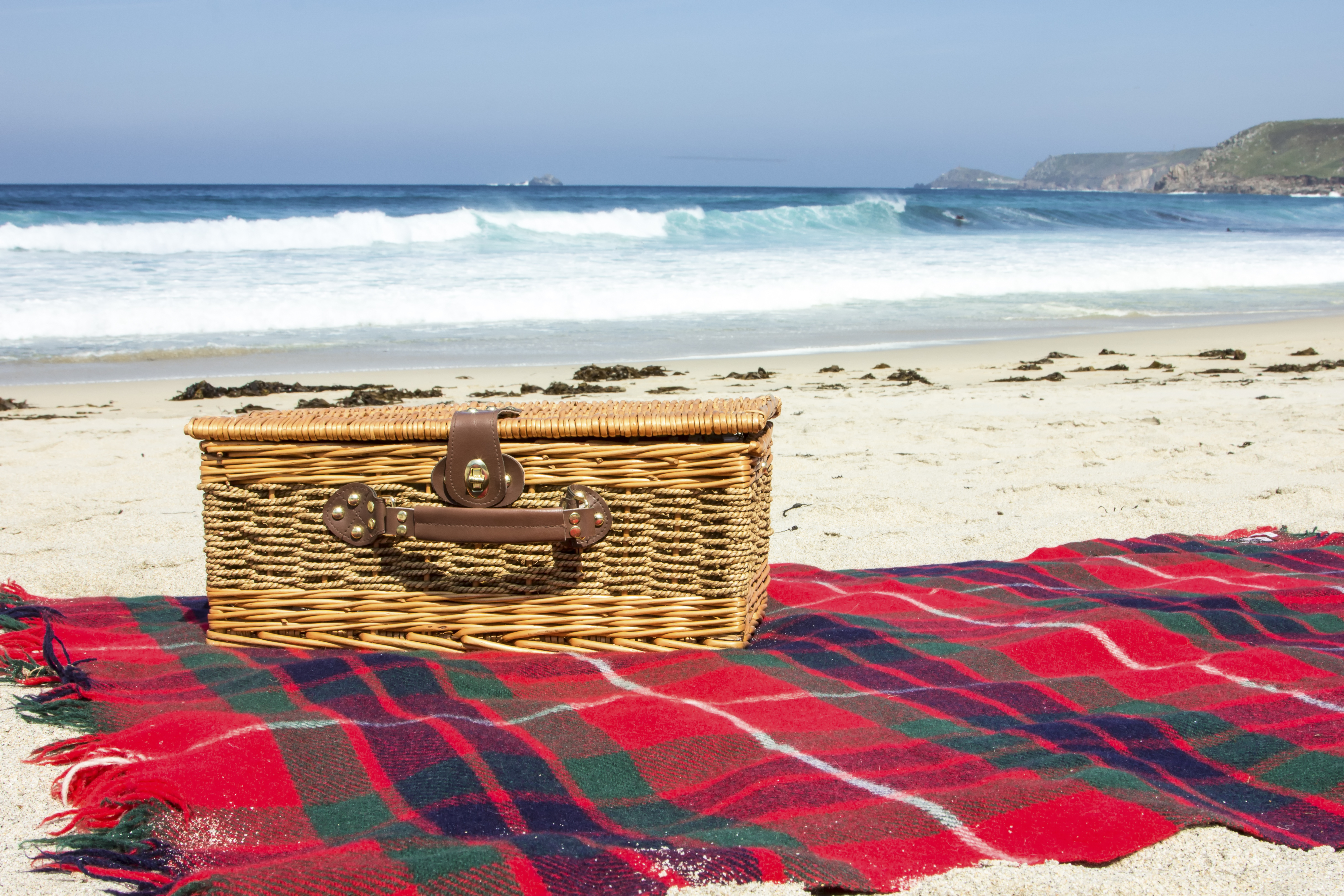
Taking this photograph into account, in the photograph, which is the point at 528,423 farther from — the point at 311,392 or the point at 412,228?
the point at 412,228

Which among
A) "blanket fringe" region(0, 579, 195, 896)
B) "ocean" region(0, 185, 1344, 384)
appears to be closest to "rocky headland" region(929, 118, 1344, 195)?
"ocean" region(0, 185, 1344, 384)

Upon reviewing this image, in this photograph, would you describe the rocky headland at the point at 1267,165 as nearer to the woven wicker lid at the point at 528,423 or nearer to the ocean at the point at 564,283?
the ocean at the point at 564,283

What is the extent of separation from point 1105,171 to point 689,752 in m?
136

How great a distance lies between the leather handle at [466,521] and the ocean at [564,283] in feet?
19.8

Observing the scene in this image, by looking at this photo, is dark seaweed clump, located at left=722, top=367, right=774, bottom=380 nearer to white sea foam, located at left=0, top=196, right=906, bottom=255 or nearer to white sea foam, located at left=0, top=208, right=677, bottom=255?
white sea foam, located at left=0, top=208, right=677, bottom=255

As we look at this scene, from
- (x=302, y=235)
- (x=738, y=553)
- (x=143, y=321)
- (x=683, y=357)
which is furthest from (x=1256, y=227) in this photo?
(x=738, y=553)

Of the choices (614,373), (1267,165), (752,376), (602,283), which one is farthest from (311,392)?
(1267,165)

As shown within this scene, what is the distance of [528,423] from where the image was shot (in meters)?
2.03

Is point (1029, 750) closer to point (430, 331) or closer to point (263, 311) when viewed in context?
point (430, 331)

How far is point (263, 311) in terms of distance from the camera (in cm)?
1067

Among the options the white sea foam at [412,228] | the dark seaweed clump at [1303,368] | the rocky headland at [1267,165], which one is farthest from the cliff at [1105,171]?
the dark seaweed clump at [1303,368]

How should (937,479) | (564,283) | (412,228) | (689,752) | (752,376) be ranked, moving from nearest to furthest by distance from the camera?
(689,752), (937,479), (752,376), (564,283), (412,228)

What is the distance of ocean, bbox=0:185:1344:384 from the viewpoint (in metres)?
9.29

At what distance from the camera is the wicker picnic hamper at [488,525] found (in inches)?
79.5
